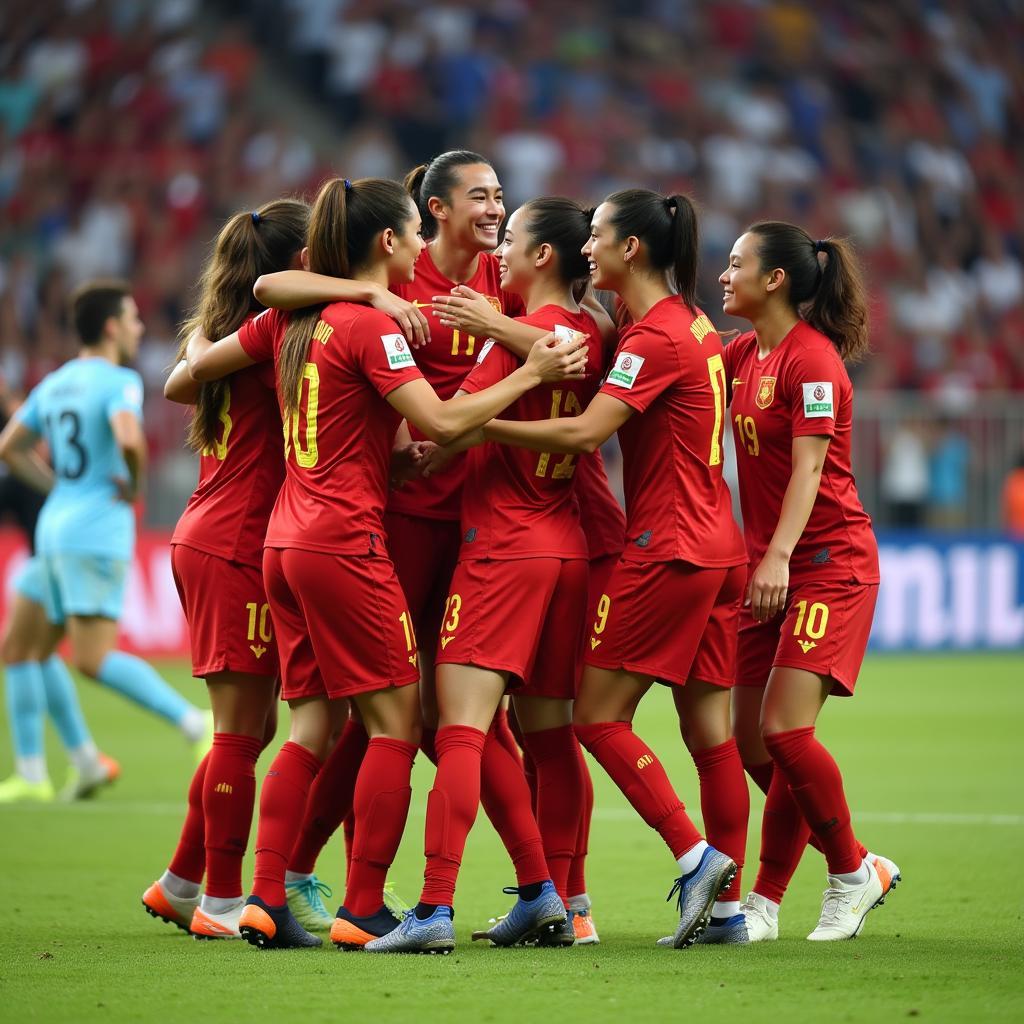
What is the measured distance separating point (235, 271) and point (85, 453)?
3.43 m

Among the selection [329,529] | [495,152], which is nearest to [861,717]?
[329,529]

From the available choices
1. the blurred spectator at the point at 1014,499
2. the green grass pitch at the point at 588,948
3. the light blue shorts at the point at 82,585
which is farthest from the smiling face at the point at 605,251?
the blurred spectator at the point at 1014,499

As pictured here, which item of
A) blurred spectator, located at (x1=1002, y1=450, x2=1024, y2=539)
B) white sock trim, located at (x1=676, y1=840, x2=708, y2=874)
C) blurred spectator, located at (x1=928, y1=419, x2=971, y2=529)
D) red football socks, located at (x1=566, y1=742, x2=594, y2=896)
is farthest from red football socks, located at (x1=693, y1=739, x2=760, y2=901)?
blurred spectator, located at (x1=1002, y1=450, x2=1024, y2=539)

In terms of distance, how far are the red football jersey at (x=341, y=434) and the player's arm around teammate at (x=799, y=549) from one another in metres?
1.21

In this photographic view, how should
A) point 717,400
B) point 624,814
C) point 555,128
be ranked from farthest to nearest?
point 555,128
point 624,814
point 717,400

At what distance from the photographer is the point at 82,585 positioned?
329 inches

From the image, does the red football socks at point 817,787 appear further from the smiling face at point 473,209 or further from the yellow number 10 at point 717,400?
the smiling face at point 473,209

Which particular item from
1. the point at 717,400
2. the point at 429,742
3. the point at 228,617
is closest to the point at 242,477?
the point at 228,617

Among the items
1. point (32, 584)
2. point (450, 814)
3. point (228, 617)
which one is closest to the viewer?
point (450, 814)

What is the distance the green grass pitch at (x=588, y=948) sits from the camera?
13.4 ft

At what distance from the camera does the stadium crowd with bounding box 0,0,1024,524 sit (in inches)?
684

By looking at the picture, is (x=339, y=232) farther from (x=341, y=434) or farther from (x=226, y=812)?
(x=226, y=812)

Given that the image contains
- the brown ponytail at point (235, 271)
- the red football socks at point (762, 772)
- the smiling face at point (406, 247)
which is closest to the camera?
the smiling face at point (406, 247)

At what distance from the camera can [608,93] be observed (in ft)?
67.2
